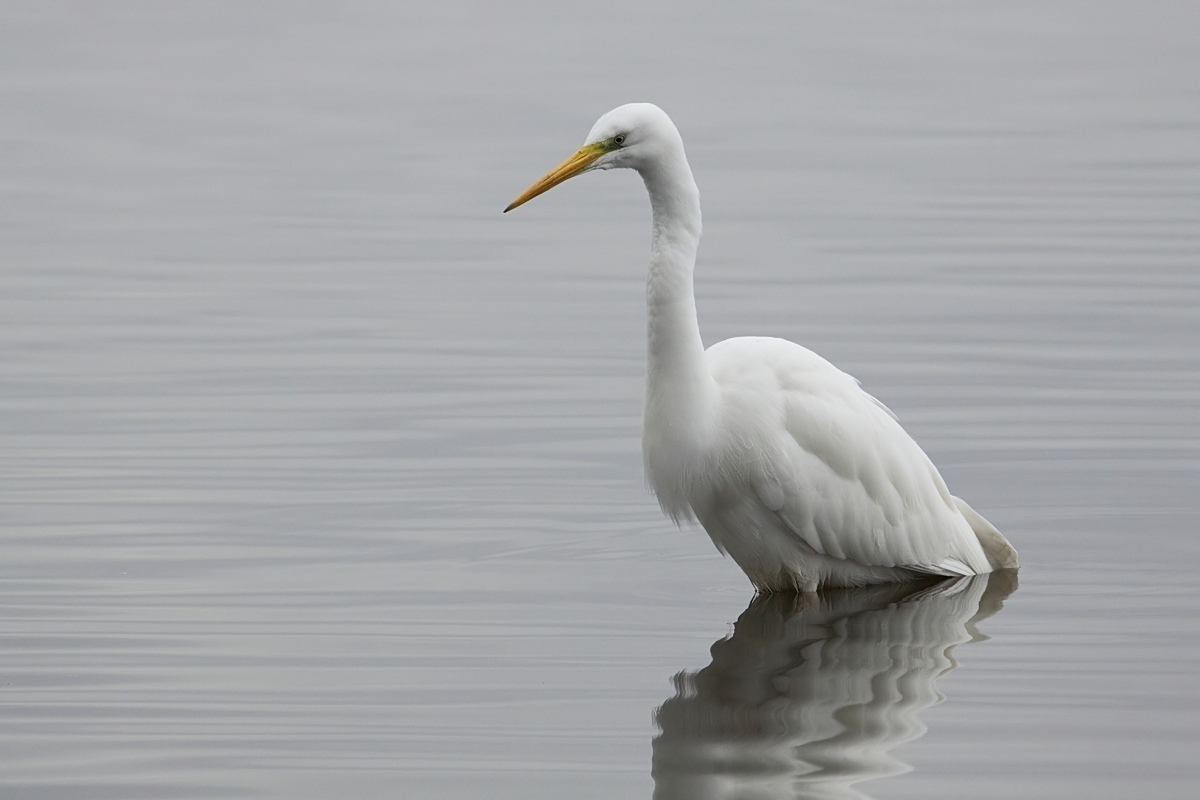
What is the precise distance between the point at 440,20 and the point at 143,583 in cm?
1875

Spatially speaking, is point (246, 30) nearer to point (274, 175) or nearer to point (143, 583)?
point (274, 175)

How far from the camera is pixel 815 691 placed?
18.1 ft

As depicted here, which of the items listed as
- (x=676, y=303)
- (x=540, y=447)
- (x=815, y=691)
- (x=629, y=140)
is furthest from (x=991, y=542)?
(x=540, y=447)

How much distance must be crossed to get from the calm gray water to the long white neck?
0.62 meters

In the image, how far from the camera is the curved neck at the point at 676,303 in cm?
599

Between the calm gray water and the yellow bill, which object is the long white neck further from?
the calm gray water

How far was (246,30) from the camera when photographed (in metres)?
23.2

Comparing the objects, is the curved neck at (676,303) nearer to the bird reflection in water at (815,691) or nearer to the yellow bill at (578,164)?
the yellow bill at (578,164)

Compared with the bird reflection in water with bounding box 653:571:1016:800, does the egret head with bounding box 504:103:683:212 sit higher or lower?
higher

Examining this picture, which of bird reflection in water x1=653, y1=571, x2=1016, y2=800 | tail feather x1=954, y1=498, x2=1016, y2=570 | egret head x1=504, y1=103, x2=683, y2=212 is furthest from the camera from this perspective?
tail feather x1=954, y1=498, x2=1016, y2=570

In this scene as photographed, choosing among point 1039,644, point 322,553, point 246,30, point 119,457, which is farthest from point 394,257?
point 246,30

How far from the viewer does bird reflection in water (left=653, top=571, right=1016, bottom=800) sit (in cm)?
488

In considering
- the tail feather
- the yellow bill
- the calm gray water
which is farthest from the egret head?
the tail feather

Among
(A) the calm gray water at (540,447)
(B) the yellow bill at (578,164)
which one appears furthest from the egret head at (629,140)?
(A) the calm gray water at (540,447)
